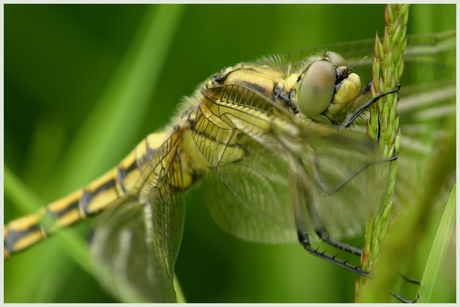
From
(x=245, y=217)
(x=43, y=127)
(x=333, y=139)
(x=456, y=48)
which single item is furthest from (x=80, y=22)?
(x=456, y=48)

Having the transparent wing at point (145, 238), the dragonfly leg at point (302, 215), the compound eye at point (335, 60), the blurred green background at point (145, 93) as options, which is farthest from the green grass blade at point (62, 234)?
the compound eye at point (335, 60)

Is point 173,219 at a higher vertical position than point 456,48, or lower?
lower

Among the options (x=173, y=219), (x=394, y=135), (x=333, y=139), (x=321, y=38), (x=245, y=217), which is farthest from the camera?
(x=321, y=38)

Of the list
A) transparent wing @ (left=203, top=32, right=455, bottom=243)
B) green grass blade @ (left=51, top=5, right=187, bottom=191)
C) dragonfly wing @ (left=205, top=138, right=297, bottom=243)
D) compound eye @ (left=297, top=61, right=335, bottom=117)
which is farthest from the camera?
green grass blade @ (left=51, top=5, right=187, bottom=191)

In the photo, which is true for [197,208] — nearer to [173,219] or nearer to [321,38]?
[173,219]

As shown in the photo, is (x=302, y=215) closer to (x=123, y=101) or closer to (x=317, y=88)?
(x=317, y=88)

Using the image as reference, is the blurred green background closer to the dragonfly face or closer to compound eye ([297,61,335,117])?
the dragonfly face

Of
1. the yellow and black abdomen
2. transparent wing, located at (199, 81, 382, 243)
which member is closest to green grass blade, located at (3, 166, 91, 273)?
the yellow and black abdomen
